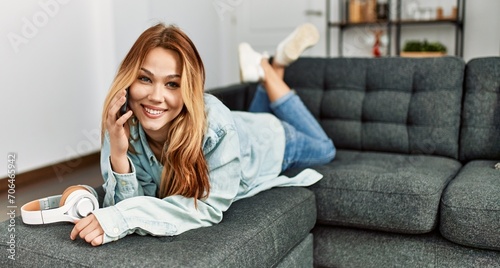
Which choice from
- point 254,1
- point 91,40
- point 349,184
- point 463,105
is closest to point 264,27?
point 254,1

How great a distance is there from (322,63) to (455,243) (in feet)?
3.86

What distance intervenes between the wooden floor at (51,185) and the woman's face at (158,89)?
1.46 meters

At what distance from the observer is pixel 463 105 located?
2344 millimetres

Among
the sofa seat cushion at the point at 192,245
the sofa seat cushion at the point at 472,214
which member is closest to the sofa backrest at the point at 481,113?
the sofa seat cushion at the point at 472,214

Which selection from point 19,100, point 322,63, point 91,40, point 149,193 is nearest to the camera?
point 149,193

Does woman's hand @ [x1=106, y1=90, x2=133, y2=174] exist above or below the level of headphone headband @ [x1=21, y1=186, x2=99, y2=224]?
above

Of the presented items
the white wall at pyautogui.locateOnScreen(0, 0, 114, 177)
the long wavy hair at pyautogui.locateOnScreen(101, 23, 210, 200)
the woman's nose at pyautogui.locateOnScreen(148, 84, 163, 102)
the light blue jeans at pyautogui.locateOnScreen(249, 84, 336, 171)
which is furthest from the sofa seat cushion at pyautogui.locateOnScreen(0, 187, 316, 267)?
the white wall at pyautogui.locateOnScreen(0, 0, 114, 177)

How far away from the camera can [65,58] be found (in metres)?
3.62

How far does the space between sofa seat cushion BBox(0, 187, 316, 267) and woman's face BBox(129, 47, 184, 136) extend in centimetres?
33

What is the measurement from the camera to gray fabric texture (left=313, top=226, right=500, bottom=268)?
177 cm

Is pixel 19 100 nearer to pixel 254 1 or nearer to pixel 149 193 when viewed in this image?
pixel 149 193

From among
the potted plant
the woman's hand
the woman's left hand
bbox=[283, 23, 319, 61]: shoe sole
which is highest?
bbox=[283, 23, 319, 61]: shoe sole

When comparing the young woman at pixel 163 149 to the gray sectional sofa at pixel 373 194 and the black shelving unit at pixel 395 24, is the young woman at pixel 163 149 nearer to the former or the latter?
the gray sectional sofa at pixel 373 194

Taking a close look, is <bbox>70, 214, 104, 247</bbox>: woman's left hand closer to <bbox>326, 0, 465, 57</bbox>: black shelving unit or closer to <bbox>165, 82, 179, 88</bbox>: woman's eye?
<bbox>165, 82, 179, 88</bbox>: woman's eye
